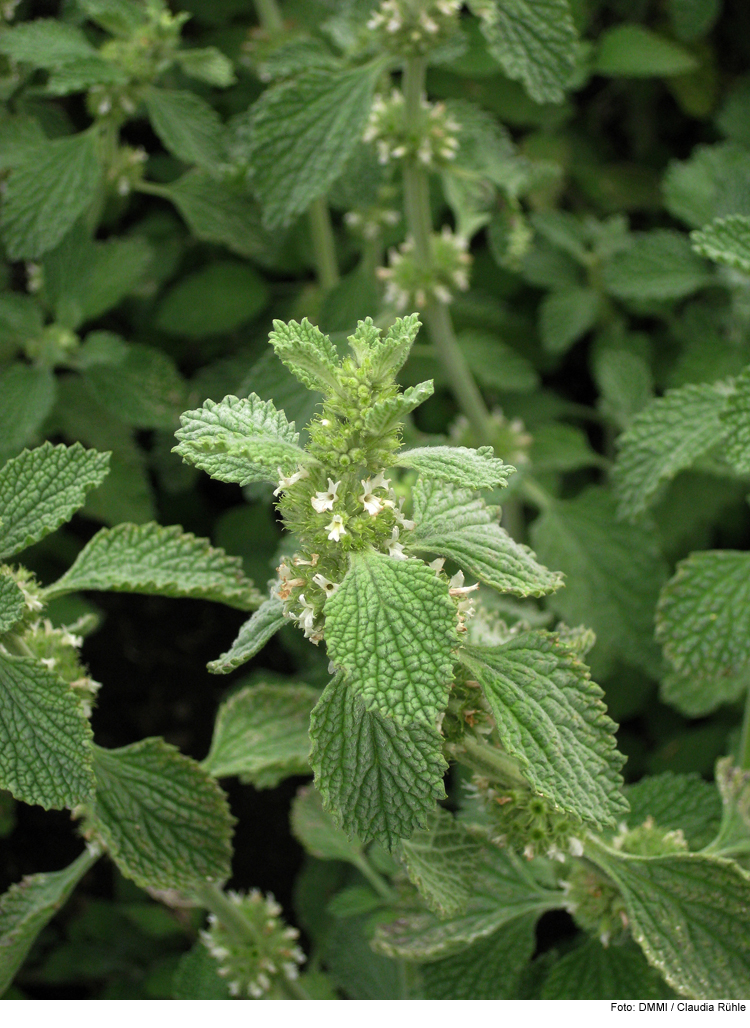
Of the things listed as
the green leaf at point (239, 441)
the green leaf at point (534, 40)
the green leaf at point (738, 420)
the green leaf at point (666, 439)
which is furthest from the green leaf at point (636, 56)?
the green leaf at point (239, 441)

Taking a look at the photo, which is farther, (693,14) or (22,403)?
(693,14)

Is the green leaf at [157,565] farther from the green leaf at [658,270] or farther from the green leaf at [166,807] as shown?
the green leaf at [658,270]

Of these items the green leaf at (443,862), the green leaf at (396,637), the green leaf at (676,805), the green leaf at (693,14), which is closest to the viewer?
the green leaf at (396,637)

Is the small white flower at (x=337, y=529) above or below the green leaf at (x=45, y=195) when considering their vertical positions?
below

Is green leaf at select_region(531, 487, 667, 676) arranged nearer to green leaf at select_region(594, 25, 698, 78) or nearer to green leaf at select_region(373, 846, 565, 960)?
green leaf at select_region(373, 846, 565, 960)

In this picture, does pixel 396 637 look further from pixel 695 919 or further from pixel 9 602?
pixel 695 919

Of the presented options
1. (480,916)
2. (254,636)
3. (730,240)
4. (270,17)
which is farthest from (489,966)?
(270,17)
